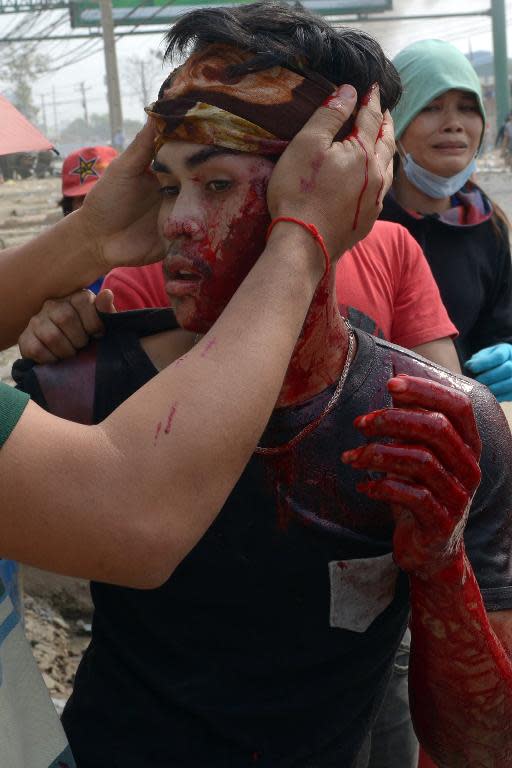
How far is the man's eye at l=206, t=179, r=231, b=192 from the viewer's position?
1.78 meters

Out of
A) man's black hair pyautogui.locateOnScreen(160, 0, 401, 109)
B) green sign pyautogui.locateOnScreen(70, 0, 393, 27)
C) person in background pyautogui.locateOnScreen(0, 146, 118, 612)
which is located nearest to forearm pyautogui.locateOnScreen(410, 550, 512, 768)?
man's black hair pyautogui.locateOnScreen(160, 0, 401, 109)

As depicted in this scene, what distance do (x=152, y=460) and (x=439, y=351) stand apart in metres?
1.54

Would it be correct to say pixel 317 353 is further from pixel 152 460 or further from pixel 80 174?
pixel 80 174

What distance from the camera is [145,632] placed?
1.73 m

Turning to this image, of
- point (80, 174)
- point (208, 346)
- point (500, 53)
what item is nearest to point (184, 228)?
point (208, 346)

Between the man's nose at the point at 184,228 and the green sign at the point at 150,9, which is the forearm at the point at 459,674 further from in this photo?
the green sign at the point at 150,9

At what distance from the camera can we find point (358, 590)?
1.77 metres

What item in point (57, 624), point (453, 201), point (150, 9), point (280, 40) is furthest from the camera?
point (150, 9)

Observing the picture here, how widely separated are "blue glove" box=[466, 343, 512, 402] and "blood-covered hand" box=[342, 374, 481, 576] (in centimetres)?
152

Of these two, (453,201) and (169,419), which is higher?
(169,419)

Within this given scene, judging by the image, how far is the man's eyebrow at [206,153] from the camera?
1.76m

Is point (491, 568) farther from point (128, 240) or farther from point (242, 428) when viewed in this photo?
point (128, 240)

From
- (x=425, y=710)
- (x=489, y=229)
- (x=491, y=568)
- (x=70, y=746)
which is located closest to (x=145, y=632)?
(x=70, y=746)

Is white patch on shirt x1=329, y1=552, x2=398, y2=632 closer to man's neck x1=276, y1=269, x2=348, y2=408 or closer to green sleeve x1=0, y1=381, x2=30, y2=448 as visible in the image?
man's neck x1=276, y1=269, x2=348, y2=408
